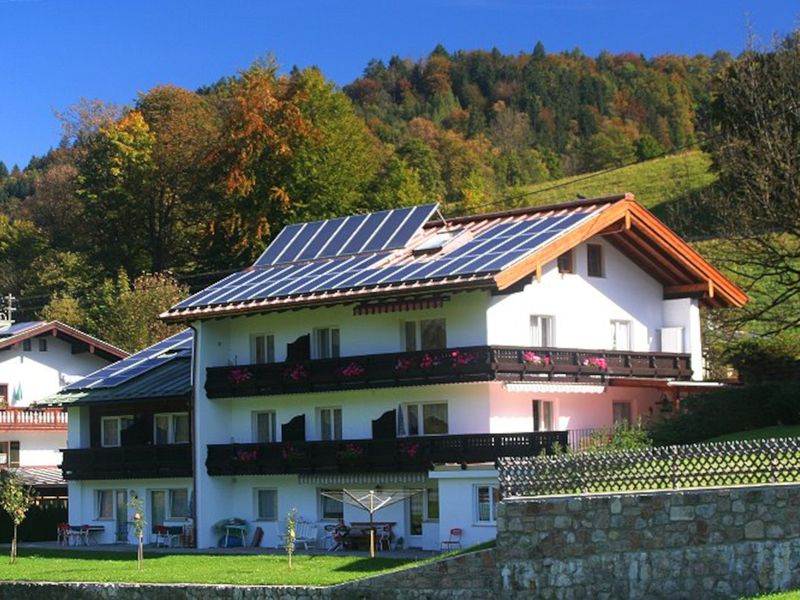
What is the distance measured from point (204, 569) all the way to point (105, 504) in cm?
1583

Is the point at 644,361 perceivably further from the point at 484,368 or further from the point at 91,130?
the point at 91,130

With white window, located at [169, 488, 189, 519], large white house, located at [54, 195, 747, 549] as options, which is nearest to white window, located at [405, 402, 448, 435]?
large white house, located at [54, 195, 747, 549]

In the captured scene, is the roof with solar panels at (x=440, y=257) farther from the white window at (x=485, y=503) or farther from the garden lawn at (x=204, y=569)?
the garden lawn at (x=204, y=569)

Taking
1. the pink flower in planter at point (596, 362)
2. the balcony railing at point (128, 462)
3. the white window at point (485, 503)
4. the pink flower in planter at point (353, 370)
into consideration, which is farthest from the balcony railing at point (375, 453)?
the pink flower in planter at point (596, 362)

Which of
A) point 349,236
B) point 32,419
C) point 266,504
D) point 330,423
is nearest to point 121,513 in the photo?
point 266,504

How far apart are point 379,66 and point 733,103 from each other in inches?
4935

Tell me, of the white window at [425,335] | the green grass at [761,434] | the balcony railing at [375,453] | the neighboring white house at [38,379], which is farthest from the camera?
the neighboring white house at [38,379]

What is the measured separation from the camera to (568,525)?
30.2 meters

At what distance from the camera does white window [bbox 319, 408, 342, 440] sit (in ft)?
156

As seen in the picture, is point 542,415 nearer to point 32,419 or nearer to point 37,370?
point 32,419

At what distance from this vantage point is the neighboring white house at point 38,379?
211 feet

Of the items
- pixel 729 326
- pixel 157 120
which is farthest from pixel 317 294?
pixel 157 120

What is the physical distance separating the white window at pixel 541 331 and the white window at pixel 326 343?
A: 605 centimetres

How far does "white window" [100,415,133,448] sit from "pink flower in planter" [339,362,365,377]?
11174mm
